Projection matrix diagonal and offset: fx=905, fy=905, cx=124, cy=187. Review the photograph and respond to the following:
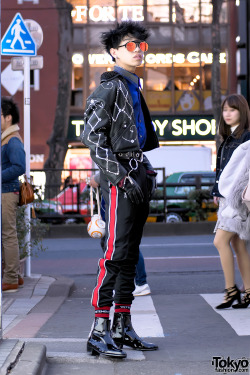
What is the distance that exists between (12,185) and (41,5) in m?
31.3

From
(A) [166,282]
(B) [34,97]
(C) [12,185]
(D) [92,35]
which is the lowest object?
(A) [166,282]

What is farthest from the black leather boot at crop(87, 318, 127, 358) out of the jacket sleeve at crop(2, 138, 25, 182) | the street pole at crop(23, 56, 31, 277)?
the street pole at crop(23, 56, 31, 277)

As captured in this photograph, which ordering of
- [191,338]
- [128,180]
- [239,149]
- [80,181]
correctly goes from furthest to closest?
[80,181] → [239,149] → [191,338] → [128,180]

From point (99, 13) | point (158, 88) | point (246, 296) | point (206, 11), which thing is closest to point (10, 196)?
point (246, 296)

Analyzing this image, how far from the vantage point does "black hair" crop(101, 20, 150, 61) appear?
5.39 meters

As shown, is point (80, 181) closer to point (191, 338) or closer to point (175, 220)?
point (175, 220)

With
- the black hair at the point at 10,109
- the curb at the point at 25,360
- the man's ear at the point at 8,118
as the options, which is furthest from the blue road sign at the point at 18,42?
the curb at the point at 25,360

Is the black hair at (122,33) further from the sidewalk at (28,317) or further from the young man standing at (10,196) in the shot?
the young man standing at (10,196)

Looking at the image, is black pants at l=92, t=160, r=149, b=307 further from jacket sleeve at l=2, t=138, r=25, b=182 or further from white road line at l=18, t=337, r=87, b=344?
jacket sleeve at l=2, t=138, r=25, b=182

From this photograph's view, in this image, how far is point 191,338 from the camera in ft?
18.9

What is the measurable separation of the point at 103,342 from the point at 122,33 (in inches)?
71.5

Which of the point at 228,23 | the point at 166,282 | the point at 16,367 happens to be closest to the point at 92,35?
the point at 228,23

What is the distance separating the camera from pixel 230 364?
4.80m

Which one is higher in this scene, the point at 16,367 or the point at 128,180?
the point at 128,180
